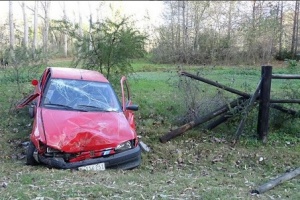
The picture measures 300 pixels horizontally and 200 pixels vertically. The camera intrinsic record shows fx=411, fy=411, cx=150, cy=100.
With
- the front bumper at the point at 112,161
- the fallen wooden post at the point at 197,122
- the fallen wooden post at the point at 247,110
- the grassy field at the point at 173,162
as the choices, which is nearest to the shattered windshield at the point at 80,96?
the front bumper at the point at 112,161

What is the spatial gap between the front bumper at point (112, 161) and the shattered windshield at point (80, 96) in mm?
1215

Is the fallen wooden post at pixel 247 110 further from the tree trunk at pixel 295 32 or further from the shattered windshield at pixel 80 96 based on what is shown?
the tree trunk at pixel 295 32

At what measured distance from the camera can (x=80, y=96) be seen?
8.41 meters

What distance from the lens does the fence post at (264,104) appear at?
940cm

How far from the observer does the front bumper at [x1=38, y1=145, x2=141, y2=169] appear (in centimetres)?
697

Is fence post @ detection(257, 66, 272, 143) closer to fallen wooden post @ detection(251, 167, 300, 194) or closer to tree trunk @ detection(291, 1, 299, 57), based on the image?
fallen wooden post @ detection(251, 167, 300, 194)

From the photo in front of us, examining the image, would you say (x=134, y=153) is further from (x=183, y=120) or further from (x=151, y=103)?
(x=151, y=103)

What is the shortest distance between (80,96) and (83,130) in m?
1.31

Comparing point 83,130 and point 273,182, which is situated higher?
point 83,130

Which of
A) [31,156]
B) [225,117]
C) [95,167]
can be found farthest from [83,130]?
[225,117]

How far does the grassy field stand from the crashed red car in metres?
0.30

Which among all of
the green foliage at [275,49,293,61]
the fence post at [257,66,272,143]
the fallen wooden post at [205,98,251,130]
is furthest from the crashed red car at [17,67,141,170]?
the green foliage at [275,49,293,61]

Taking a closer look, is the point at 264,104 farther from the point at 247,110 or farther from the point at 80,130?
the point at 80,130

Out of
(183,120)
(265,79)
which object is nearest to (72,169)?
(183,120)
